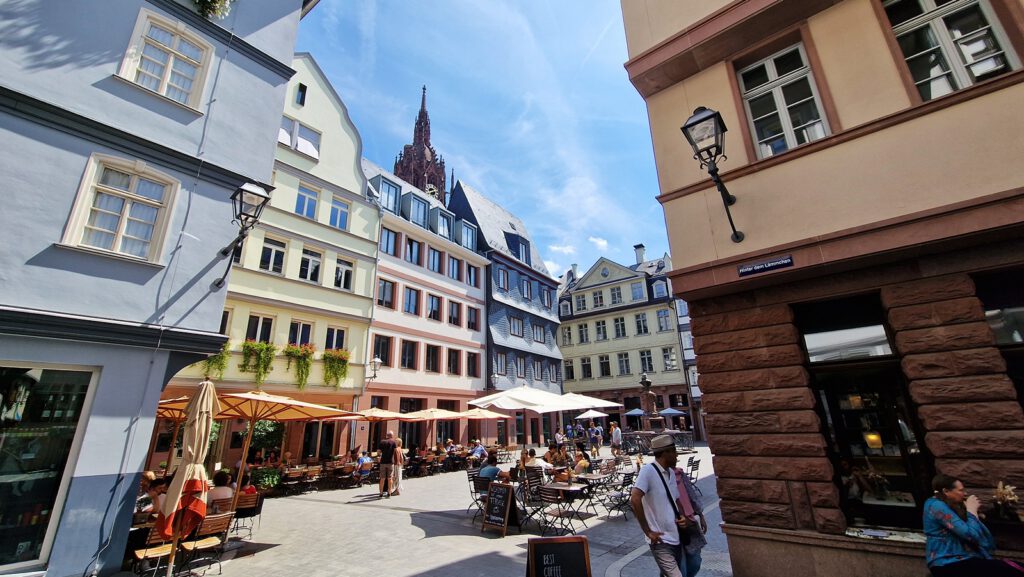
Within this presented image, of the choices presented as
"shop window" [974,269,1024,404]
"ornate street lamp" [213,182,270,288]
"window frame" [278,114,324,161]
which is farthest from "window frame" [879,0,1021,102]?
"window frame" [278,114,324,161]

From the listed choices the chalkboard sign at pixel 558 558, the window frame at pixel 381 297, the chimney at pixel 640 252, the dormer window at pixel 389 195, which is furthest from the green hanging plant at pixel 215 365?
the chimney at pixel 640 252

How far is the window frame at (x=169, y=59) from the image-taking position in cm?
852

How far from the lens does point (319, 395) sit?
18516 mm

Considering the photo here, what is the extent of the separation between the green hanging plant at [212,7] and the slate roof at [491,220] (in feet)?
72.3

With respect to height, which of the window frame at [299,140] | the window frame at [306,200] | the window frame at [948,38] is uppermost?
the window frame at [299,140]

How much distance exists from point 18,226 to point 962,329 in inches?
521

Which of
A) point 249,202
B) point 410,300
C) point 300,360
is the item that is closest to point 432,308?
point 410,300

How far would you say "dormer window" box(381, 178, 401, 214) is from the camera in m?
25.0

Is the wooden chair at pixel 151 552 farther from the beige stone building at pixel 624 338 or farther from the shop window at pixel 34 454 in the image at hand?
the beige stone building at pixel 624 338

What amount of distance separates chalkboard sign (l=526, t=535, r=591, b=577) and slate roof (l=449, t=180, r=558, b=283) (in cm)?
2716

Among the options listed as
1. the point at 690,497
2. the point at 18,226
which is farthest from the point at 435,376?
the point at 690,497

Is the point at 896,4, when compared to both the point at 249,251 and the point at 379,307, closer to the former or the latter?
the point at 249,251

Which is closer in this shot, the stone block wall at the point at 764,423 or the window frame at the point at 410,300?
the stone block wall at the point at 764,423

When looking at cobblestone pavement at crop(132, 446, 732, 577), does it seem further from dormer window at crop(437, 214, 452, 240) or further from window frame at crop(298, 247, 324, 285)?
dormer window at crop(437, 214, 452, 240)
